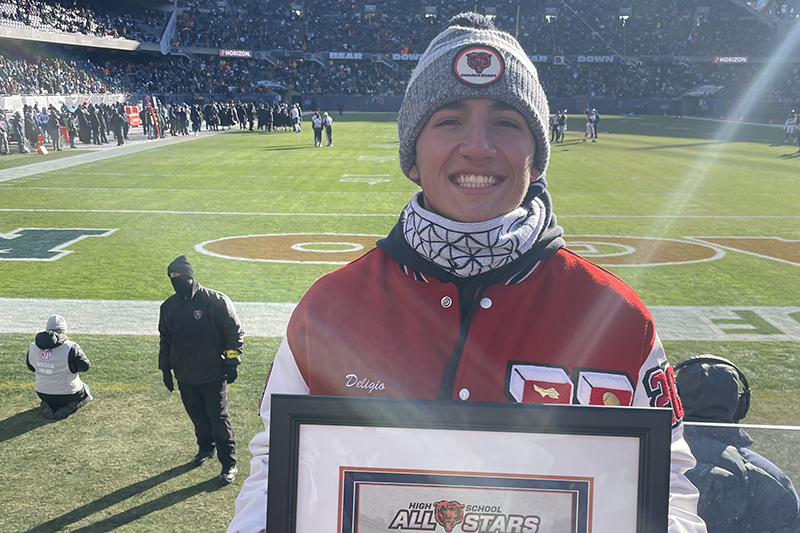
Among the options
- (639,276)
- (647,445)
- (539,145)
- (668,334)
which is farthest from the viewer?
(639,276)

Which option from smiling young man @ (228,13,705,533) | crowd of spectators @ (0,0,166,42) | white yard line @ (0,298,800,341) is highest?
crowd of spectators @ (0,0,166,42)

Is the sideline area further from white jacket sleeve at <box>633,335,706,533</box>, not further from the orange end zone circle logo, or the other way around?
white jacket sleeve at <box>633,335,706,533</box>

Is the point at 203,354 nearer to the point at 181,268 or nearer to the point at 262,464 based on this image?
the point at 181,268

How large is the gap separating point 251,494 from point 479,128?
1.06 m

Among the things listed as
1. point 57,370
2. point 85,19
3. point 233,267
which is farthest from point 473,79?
point 85,19

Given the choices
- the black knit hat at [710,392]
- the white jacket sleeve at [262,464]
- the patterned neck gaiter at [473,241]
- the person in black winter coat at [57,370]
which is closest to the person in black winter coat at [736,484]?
the black knit hat at [710,392]

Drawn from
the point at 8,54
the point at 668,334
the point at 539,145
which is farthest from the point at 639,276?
the point at 8,54

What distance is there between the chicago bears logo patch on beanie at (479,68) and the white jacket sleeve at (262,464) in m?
0.84

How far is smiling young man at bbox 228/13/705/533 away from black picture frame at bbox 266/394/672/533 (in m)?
0.28

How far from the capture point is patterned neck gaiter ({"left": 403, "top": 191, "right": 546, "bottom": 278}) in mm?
1777

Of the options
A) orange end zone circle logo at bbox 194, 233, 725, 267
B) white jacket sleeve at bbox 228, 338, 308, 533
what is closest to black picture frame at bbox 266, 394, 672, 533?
white jacket sleeve at bbox 228, 338, 308, 533

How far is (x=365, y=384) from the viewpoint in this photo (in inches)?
68.6

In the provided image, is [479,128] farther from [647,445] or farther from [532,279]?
[647,445]

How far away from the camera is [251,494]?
1.64 meters
